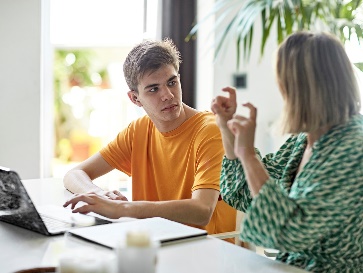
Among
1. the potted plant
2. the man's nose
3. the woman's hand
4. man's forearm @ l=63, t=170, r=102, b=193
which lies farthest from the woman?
the potted plant

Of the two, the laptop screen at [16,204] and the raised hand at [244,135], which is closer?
the raised hand at [244,135]

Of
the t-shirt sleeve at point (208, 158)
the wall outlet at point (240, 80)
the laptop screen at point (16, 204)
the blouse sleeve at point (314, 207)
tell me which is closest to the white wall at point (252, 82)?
the wall outlet at point (240, 80)

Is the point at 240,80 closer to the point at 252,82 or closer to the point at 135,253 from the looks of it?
the point at 252,82

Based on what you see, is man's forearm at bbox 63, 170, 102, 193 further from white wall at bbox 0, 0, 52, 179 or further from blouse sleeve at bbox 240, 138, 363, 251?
white wall at bbox 0, 0, 52, 179

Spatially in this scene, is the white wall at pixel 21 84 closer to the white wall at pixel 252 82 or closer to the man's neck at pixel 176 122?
the white wall at pixel 252 82

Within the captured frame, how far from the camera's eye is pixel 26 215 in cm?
179

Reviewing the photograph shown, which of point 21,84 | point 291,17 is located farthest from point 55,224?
point 21,84

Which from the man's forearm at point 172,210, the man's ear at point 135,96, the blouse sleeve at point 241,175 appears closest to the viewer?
the blouse sleeve at point 241,175

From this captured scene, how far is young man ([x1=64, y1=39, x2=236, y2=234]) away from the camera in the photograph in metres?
2.22

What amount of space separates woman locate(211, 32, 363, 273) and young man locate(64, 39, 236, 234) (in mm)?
558

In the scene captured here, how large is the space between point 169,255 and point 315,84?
52cm

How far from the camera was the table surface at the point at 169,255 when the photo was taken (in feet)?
4.77

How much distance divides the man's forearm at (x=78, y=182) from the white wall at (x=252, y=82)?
6.29 feet

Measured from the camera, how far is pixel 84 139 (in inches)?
278
